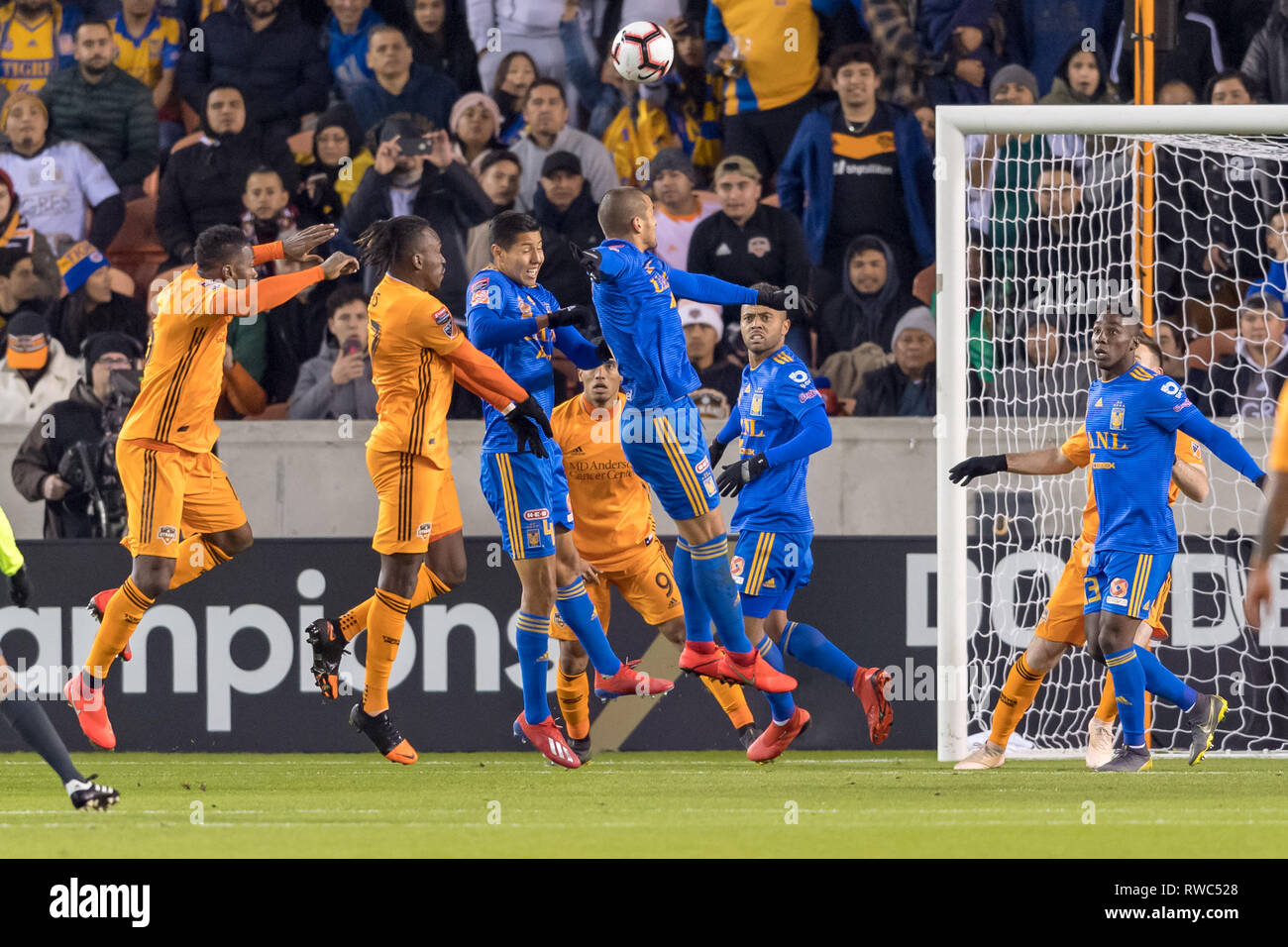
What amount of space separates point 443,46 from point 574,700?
5.09m

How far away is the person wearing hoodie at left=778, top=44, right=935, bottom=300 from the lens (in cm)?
1081

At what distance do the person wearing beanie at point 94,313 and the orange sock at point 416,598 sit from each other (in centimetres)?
314

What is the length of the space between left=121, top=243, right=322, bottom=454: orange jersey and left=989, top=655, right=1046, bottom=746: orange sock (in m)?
3.54

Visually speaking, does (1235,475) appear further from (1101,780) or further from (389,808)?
(389,808)

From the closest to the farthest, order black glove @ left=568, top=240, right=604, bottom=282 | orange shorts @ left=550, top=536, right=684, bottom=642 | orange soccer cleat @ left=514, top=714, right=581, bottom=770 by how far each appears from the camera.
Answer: black glove @ left=568, top=240, right=604, bottom=282 → orange soccer cleat @ left=514, top=714, right=581, bottom=770 → orange shorts @ left=550, top=536, right=684, bottom=642

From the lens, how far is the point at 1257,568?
4438 mm

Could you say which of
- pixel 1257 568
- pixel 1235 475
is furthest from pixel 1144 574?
pixel 1257 568

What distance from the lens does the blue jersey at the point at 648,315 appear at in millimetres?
7410

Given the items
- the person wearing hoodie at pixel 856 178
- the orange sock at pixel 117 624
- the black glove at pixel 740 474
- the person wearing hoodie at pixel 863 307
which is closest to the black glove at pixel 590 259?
the black glove at pixel 740 474

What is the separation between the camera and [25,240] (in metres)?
11.1

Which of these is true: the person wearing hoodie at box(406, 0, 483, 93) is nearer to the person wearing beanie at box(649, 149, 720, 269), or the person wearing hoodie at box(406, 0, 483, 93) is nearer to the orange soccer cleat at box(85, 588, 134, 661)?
the person wearing beanie at box(649, 149, 720, 269)

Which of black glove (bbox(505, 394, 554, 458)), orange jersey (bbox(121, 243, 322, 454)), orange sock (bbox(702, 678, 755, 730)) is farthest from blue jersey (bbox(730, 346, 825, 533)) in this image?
orange jersey (bbox(121, 243, 322, 454))

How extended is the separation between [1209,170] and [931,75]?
1.82m

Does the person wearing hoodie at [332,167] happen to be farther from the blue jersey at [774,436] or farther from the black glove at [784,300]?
the black glove at [784,300]
